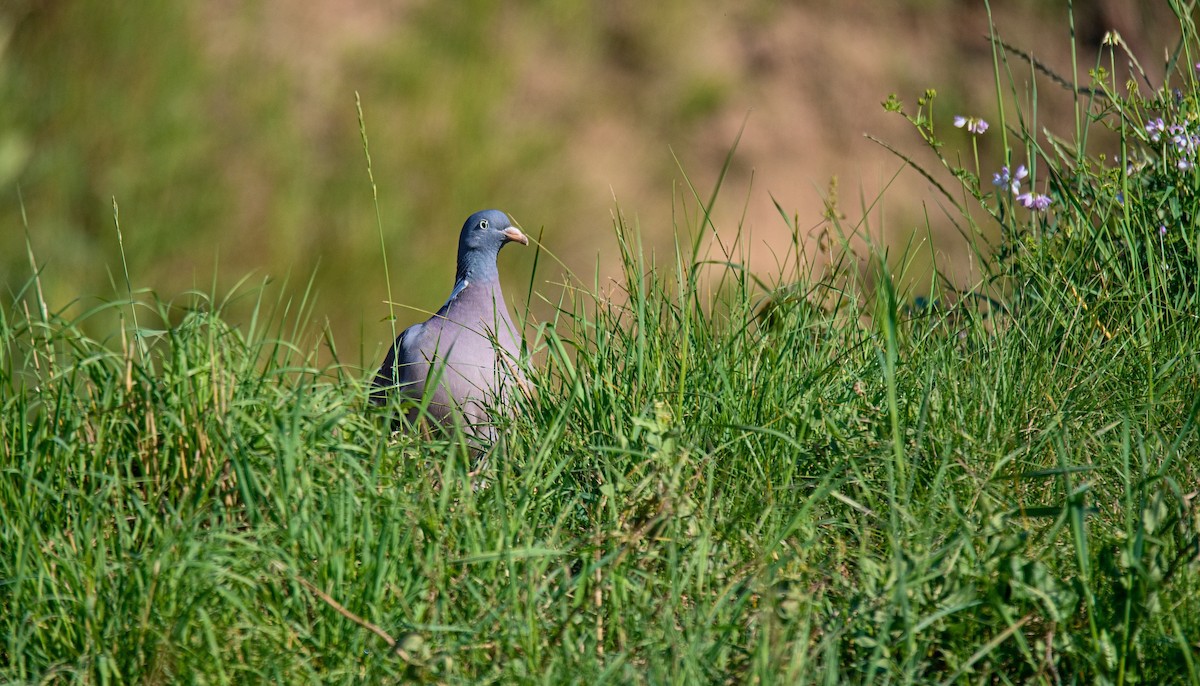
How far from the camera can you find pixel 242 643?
7.23 ft

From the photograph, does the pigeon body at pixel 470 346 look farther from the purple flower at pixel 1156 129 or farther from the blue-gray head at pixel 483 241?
the purple flower at pixel 1156 129

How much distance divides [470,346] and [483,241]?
1.65ft

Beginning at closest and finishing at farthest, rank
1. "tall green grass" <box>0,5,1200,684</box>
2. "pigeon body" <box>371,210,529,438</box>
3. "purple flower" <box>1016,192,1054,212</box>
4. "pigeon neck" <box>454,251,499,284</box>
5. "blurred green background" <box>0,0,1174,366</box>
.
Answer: "tall green grass" <box>0,5,1200,684</box> → "pigeon body" <box>371,210,529,438</box> → "purple flower" <box>1016,192,1054,212</box> → "pigeon neck" <box>454,251,499,284</box> → "blurred green background" <box>0,0,1174,366</box>

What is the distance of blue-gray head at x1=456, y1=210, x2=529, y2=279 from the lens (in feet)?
13.1

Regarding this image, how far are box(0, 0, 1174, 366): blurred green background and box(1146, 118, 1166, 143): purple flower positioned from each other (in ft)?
8.12

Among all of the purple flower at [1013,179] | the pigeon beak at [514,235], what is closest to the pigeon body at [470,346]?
the pigeon beak at [514,235]

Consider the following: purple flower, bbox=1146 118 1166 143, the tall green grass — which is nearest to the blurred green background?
purple flower, bbox=1146 118 1166 143

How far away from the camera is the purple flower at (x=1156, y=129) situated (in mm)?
3363

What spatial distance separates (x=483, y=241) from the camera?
401 cm

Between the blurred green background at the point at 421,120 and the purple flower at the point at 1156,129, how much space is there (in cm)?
248

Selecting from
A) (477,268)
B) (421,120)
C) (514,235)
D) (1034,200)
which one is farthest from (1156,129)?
(421,120)

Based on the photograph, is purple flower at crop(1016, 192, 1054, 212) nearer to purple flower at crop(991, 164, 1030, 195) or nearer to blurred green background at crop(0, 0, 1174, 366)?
purple flower at crop(991, 164, 1030, 195)

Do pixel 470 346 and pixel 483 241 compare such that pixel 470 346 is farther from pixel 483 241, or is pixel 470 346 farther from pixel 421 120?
pixel 421 120

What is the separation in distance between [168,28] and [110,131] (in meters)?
0.72
